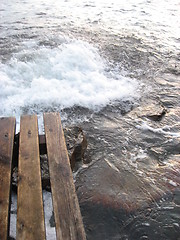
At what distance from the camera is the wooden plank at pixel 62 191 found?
1.56m

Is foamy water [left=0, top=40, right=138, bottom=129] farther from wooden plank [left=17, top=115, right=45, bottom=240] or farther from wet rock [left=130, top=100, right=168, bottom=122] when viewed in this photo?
wooden plank [left=17, top=115, right=45, bottom=240]

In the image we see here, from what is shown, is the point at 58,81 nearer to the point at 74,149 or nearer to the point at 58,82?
the point at 58,82

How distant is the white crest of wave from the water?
2cm

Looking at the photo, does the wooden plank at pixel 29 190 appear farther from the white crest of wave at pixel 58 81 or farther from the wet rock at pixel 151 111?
the wet rock at pixel 151 111

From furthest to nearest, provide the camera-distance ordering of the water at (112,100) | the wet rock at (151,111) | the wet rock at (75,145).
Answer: the wet rock at (151,111)
the wet rock at (75,145)
the water at (112,100)

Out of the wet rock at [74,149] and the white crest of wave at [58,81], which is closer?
the wet rock at [74,149]

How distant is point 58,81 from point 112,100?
1.18 metres

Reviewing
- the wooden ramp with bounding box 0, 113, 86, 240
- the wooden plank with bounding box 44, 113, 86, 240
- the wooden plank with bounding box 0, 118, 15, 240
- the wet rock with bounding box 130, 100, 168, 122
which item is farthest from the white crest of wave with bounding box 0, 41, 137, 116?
the wooden plank with bounding box 44, 113, 86, 240

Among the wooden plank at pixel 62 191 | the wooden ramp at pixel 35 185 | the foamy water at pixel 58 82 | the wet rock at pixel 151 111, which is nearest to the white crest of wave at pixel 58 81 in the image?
the foamy water at pixel 58 82

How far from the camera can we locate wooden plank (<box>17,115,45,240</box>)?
1.55 meters

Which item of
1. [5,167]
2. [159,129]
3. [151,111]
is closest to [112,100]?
[151,111]

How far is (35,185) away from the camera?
6.10ft

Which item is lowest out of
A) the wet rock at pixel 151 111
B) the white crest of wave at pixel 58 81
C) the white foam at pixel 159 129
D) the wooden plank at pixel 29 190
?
the white foam at pixel 159 129

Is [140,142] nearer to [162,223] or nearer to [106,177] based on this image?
[106,177]
